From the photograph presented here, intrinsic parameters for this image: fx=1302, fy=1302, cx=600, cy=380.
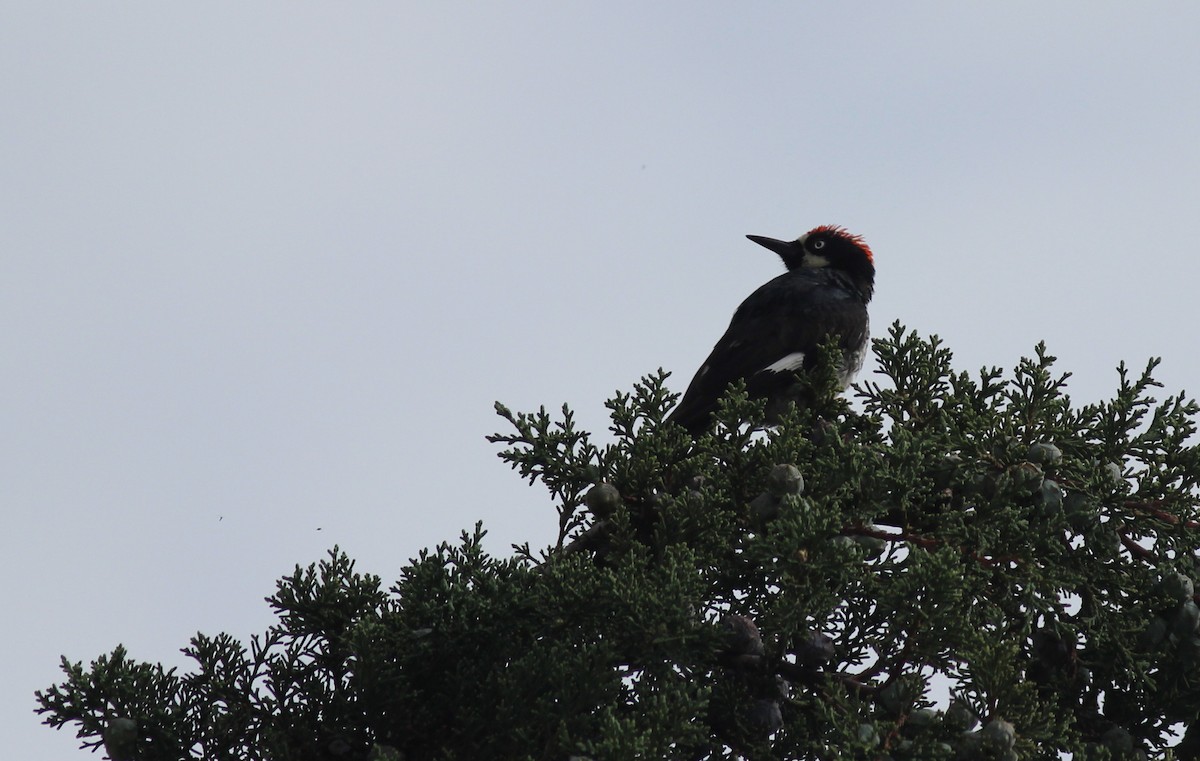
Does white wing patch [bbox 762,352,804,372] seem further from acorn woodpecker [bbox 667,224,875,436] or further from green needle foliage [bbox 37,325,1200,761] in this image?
green needle foliage [bbox 37,325,1200,761]

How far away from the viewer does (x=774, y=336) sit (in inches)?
237

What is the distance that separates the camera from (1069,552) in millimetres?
3496

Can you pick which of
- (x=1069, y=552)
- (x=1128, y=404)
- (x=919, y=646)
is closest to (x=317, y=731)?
(x=919, y=646)

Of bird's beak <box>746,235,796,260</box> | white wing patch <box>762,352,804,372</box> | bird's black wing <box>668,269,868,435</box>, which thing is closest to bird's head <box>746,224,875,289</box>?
bird's beak <box>746,235,796,260</box>

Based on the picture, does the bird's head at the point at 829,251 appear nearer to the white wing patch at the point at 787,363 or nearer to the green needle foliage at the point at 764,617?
the white wing patch at the point at 787,363

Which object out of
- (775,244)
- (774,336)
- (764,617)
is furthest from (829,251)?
(764,617)

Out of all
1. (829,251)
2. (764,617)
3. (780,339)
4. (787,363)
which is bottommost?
(764,617)

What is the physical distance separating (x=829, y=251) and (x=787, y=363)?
233 centimetres

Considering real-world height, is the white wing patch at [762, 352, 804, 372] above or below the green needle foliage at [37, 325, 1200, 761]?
above

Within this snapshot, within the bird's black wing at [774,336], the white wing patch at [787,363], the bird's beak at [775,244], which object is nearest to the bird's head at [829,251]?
the bird's beak at [775,244]

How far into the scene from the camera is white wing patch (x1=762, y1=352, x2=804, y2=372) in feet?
18.6

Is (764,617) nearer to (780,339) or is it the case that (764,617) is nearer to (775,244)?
(780,339)

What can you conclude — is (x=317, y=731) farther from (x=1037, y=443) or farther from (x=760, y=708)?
(x=1037, y=443)

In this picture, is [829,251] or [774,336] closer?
[774,336]
